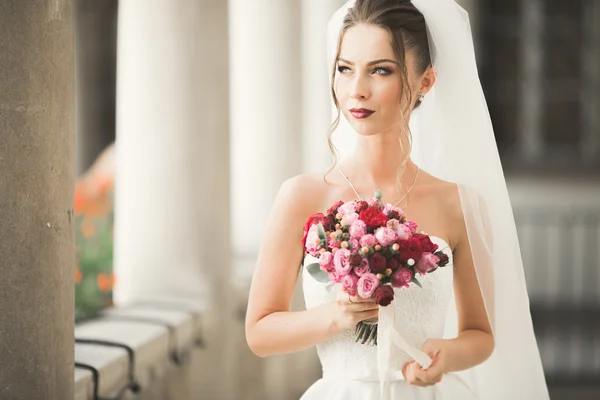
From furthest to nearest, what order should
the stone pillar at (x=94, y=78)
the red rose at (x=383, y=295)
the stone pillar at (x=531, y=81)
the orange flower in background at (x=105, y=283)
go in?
1. the stone pillar at (x=94, y=78)
2. the stone pillar at (x=531, y=81)
3. the orange flower in background at (x=105, y=283)
4. the red rose at (x=383, y=295)

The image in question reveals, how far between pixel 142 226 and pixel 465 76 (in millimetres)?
2849

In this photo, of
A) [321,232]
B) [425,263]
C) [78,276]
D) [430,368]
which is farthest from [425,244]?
[78,276]

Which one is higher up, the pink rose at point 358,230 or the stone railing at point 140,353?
the pink rose at point 358,230

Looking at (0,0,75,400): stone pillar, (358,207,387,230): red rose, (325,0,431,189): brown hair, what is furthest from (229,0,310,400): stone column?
(358,207,387,230): red rose

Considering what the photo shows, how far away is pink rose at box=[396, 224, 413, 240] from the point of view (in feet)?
7.44

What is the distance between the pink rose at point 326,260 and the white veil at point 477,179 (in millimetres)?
532

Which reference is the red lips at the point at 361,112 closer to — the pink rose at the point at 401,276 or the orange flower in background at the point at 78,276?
the pink rose at the point at 401,276

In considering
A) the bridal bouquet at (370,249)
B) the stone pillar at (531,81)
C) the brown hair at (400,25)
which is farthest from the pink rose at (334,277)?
the stone pillar at (531,81)

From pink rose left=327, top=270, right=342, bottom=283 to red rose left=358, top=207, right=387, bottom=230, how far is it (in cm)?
14

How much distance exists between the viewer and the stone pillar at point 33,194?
248 centimetres

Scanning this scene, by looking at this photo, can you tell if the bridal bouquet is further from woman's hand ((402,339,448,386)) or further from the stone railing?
the stone railing

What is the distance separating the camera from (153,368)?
430cm

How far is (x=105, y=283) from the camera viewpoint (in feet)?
17.6

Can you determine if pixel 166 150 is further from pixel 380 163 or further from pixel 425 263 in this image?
pixel 425 263
